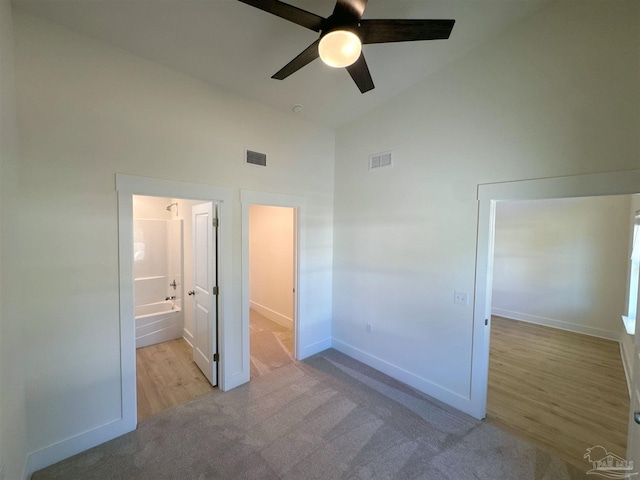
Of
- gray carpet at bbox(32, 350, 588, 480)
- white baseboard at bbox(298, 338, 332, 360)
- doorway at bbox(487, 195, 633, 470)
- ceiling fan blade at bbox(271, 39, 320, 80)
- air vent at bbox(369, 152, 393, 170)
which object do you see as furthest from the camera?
white baseboard at bbox(298, 338, 332, 360)

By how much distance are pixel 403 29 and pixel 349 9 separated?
1.10ft

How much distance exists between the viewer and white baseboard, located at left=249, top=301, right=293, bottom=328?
4.67 m

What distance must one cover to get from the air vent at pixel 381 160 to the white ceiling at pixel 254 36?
2.45ft

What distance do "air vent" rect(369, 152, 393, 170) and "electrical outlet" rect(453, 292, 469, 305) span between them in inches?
64.6

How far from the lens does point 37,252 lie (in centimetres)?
173

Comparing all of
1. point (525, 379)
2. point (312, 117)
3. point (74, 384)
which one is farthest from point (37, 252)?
point (525, 379)

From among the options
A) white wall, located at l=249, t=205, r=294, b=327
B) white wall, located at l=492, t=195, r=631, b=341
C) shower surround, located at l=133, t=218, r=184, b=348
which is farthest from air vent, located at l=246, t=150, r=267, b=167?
white wall, located at l=492, t=195, r=631, b=341

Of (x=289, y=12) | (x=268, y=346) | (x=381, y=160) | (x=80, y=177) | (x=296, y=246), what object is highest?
(x=289, y=12)

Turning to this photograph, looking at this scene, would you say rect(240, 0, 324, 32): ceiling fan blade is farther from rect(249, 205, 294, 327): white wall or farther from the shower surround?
the shower surround

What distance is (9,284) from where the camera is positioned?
4.79ft

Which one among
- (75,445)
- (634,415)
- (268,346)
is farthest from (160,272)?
(634,415)

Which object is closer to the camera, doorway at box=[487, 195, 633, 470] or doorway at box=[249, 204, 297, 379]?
doorway at box=[487, 195, 633, 470]

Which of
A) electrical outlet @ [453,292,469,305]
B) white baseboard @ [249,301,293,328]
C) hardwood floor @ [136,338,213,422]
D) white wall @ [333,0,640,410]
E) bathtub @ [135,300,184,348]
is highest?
white wall @ [333,0,640,410]

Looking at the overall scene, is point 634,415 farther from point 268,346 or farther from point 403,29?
point 268,346
